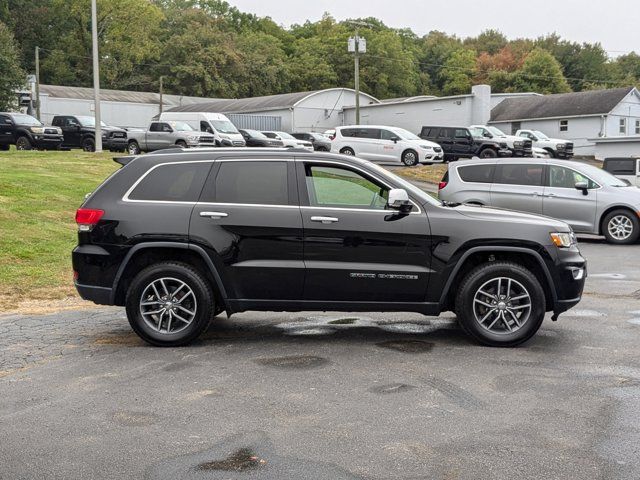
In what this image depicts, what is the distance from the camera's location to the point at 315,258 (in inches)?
260

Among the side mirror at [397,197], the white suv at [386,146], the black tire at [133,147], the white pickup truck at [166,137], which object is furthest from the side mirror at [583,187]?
the black tire at [133,147]

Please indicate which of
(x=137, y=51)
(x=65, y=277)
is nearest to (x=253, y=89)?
(x=137, y=51)

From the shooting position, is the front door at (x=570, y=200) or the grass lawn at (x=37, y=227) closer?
the grass lawn at (x=37, y=227)

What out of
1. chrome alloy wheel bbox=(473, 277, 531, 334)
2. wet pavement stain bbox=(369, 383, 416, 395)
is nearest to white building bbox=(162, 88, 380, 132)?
chrome alloy wheel bbox=(473, 277, 531, 334)

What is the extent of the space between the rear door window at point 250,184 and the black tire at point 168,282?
2.45ft

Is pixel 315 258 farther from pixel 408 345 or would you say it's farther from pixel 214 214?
pixel 408 345

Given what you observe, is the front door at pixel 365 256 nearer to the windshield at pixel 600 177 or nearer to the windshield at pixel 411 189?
the windshield at pixel 411 189

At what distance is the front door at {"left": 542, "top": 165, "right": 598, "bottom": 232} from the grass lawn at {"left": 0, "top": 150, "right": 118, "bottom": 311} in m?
9.77

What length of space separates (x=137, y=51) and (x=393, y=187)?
76199 mm

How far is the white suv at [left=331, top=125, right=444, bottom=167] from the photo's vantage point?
32781 millimetres

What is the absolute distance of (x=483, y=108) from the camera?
53.1 m

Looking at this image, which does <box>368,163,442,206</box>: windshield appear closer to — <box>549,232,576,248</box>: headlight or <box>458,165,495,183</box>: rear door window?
<box>549,232,576,248</box>: headlight

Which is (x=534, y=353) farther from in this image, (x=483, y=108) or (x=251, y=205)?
(x=483, y=108)

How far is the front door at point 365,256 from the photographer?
21.5 feet
